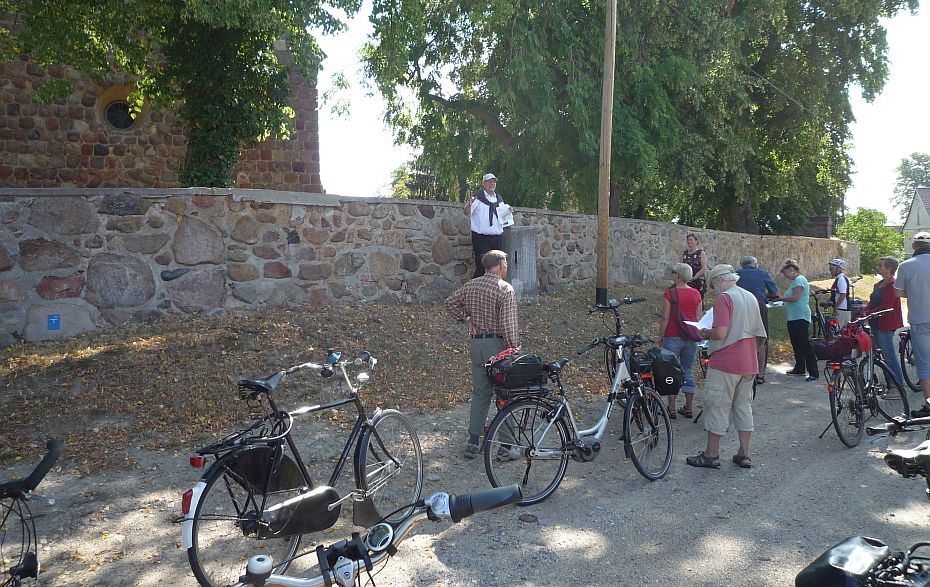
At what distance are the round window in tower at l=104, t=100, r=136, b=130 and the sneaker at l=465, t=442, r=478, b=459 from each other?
39.1 ft

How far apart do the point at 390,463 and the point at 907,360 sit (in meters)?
9.16

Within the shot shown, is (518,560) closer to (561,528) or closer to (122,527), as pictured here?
(561,528)

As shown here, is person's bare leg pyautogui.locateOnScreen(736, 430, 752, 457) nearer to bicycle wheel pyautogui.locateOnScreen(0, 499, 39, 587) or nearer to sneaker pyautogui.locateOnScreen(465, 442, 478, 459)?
sneaker pyautogui.locateOnScreen(465, 442, 478, 459)

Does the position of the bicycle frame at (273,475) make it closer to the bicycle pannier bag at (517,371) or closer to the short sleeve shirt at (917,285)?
the bicycle pannier bag at (517,371)

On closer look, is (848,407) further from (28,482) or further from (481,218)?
(28,482)

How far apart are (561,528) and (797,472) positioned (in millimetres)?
2505

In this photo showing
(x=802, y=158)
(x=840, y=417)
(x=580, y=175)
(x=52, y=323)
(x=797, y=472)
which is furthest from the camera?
(x=802, y=158)

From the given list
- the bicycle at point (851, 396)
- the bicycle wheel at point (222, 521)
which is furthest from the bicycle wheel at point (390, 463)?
the bicycle at point (851, 396)

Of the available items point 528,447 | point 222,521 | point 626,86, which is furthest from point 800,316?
point 222,521

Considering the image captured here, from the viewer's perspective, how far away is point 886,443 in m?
7.45

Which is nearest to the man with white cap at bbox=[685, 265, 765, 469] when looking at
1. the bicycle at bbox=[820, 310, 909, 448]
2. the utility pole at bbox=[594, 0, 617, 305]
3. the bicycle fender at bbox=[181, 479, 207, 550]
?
the bicycle at bbox=[820, 310, 909, 448]

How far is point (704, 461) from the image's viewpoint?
21.7ft

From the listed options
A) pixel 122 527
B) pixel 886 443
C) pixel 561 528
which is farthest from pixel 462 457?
pixel 886 443

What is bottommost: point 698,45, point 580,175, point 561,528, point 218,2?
point 561,528
